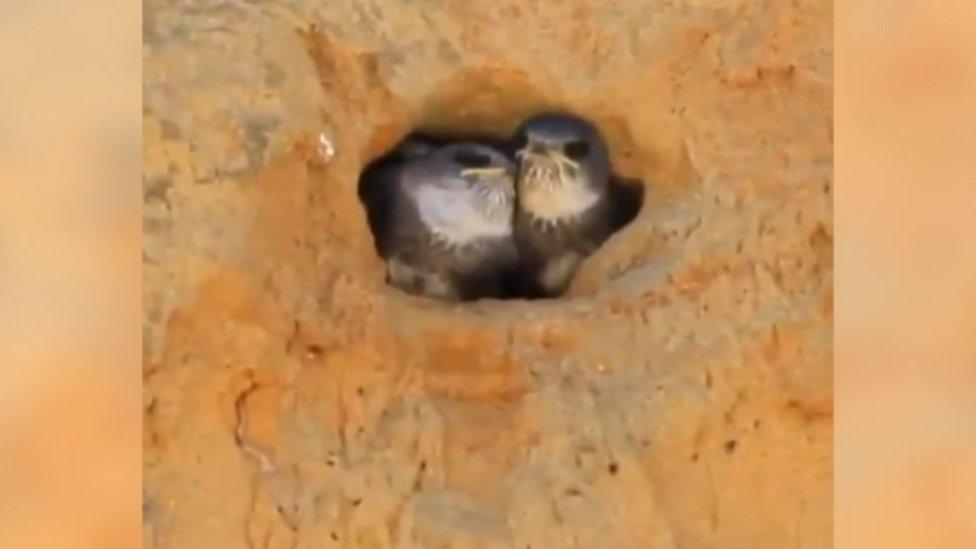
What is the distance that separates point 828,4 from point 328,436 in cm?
56

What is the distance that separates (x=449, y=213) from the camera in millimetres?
1453

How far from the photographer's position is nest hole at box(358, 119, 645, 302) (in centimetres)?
138

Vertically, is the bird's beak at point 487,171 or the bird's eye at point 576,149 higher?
the bird's eye at point 576,149

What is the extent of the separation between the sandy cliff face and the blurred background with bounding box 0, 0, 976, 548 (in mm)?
21

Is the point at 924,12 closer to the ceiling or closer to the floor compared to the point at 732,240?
closer to the ceiling

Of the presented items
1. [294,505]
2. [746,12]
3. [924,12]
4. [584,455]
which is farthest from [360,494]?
[924,12]

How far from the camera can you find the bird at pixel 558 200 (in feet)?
4.47

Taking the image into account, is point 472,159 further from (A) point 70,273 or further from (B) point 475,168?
(A) point 70,273

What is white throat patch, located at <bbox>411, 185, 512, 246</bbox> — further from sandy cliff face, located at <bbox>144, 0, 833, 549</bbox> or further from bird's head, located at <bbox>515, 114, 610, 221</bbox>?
sandy cliff face, located at <bbox>144, 0, 833, 549</bbox>

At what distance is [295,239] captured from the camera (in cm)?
118

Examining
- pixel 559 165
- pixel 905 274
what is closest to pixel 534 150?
pixel 559 165

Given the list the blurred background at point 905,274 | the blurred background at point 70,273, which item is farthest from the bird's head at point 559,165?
the blurred background at point 70,273

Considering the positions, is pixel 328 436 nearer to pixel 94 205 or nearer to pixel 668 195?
pixel 94 205

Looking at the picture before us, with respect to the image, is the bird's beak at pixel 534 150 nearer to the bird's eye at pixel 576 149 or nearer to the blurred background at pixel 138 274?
the bird's eye at pixel 576 149
